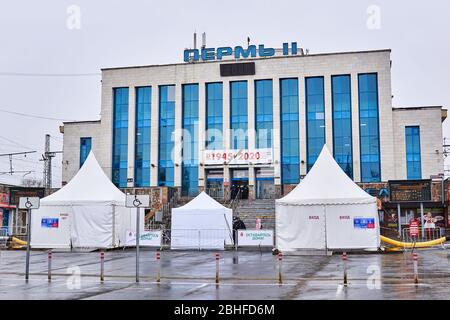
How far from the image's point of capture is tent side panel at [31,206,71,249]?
34.3 metres

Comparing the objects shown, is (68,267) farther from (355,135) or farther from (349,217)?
(355,135)

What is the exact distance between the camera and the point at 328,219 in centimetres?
2931

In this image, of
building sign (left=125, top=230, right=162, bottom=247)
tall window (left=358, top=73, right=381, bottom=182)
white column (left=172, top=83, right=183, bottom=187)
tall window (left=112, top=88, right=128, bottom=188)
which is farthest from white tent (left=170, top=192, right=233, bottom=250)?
tall window (left=112, top=88, right=128, bottom=188)

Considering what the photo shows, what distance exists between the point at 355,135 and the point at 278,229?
27660mm

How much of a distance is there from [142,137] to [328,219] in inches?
1346

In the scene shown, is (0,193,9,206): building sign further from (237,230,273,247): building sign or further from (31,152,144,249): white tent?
(237,230,273,247): building sign

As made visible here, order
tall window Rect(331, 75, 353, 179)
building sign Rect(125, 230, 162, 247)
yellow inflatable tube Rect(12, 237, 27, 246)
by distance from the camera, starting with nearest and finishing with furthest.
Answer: building sign Rect(125, 230, 162, 247) < yellow inflatable tube Rect(12, 237, 27, 246) < tall window Rect(331, 75, 353, 179)

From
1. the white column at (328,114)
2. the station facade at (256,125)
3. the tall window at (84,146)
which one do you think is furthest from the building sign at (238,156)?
the tall window at (84,146)

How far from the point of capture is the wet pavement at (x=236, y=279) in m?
14.4

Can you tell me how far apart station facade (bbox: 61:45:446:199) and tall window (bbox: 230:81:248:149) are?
10 centimetres

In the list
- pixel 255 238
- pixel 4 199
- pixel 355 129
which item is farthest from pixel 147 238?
pixel 355 129

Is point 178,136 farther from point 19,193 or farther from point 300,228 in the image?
point 300,228

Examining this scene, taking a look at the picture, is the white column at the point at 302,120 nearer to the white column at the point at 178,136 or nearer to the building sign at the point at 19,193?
the white column at the point at 178,136
